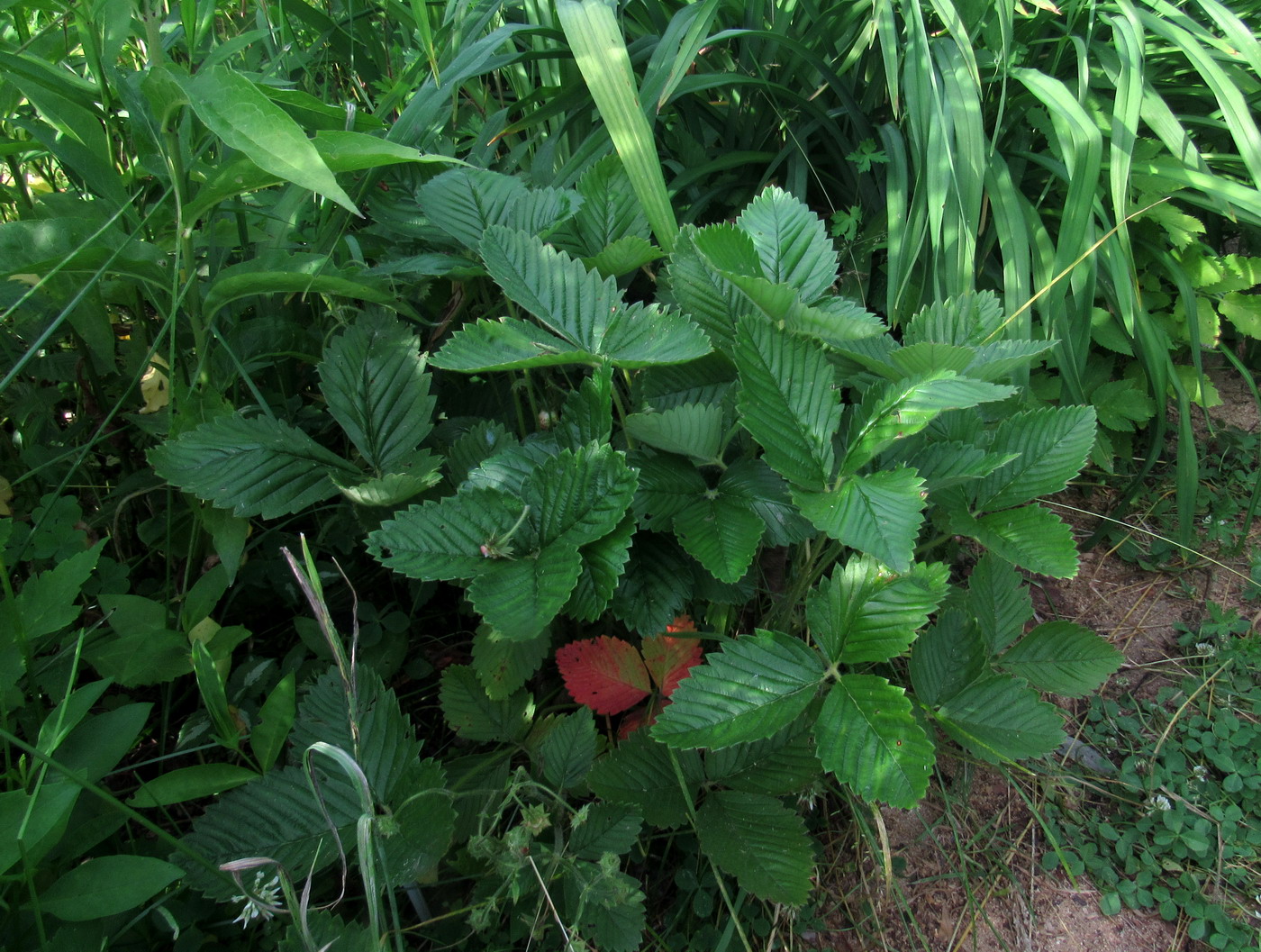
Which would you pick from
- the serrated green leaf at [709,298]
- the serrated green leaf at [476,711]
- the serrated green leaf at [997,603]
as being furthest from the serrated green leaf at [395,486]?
the serrated green leaf at [997,603]

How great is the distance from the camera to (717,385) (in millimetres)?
1088

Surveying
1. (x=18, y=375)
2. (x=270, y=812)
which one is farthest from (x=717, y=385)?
(x=18, y=375)

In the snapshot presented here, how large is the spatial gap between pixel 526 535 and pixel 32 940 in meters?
0.60

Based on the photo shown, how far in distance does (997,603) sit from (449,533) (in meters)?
0.74

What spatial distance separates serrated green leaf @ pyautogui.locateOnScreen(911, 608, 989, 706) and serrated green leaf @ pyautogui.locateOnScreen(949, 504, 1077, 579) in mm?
110

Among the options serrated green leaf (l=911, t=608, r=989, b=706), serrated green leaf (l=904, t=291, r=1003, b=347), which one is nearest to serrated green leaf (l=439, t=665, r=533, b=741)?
serrated green leaf (l=911, t=608, r=989, b=706)

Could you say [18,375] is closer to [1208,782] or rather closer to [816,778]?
[816,778]

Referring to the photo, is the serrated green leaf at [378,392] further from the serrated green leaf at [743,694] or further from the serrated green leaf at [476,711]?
the serrated green leaf at [743,694]

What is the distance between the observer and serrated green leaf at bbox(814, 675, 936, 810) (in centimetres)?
79

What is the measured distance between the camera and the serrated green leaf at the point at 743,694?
0.83m

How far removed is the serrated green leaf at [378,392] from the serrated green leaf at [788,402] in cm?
41

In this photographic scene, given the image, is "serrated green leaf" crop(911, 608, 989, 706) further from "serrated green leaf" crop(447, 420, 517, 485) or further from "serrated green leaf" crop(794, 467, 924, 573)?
"serrated green leaf" crop(447, 420, 517, 485)

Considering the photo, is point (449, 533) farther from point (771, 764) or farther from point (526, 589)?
point (771, 764)

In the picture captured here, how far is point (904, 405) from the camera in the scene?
83 cm
